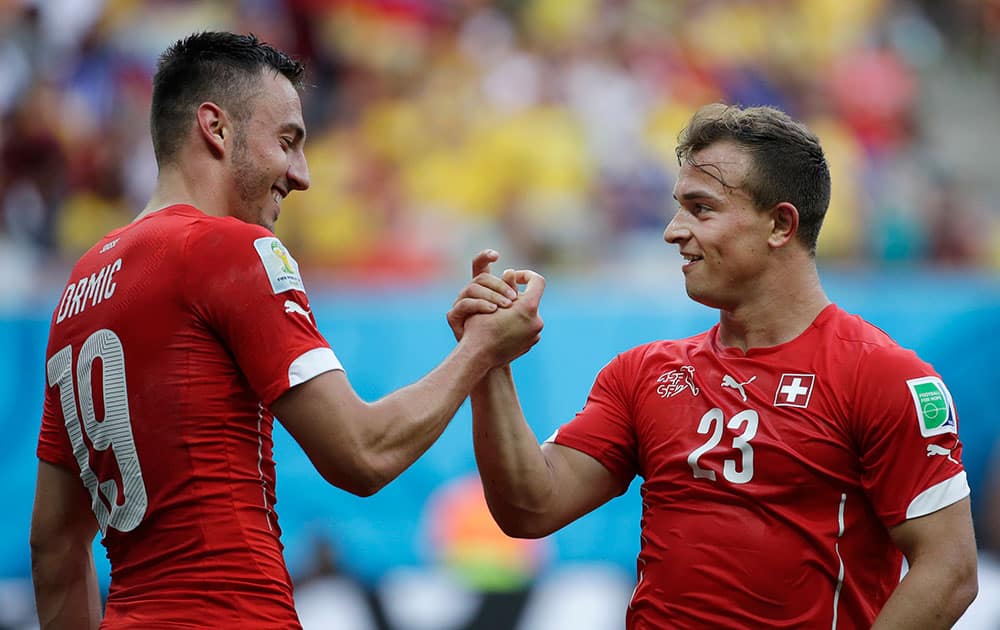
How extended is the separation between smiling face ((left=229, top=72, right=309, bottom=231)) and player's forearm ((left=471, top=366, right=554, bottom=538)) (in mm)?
846

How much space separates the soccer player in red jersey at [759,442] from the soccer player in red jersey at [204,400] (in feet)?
2.12

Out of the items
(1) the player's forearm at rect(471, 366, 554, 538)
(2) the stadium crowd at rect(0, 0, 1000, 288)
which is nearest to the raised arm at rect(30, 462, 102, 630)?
(1) the player's forearm at rect(471, 366, 554, 538)

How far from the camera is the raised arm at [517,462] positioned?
367 centimetres

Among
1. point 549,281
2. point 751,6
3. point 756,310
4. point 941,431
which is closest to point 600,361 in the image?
point 549,281

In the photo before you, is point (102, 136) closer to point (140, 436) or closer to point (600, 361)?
point (600, 361)

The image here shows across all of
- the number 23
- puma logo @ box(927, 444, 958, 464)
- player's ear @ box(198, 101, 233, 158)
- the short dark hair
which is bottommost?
puma logo @ box(927, 444, 958, 464)

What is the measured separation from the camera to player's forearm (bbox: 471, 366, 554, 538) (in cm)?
366

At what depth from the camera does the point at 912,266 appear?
930cm

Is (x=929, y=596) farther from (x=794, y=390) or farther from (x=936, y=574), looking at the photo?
(x=794, y=390)

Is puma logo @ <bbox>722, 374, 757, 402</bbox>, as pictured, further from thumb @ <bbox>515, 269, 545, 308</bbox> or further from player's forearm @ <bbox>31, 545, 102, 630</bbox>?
player's forearm @ <bbox>31, 545, 102, 630</bbox>

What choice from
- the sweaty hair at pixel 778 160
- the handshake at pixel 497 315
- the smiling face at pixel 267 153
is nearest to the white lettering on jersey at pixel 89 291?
the smiling face at pixel 267 153

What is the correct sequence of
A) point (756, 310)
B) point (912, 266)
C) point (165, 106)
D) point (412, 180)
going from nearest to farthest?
point (165, 106)
point (756, 310)
point (912, 266)
point (412, 180)

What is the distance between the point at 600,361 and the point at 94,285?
4134 millimetres

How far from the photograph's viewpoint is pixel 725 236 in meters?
3.63
